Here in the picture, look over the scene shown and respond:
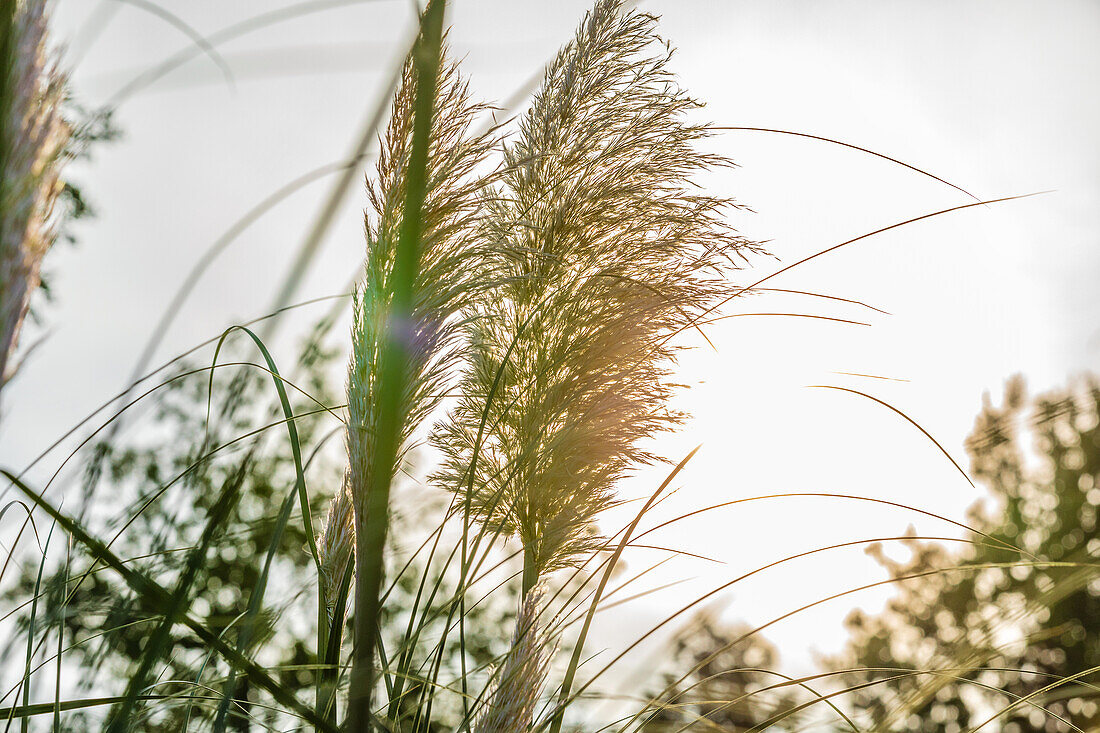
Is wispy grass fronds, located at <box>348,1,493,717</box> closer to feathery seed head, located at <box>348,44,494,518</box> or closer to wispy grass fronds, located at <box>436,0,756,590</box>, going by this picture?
feathery seed head, located at <box>348,44,494,518</box>

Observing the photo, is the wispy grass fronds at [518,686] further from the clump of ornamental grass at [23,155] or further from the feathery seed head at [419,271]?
the clump of ornamental grass at [23,155]

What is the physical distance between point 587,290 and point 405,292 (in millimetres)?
637

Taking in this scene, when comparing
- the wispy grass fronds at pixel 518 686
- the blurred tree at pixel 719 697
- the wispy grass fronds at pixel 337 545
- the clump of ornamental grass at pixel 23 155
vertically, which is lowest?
the blurred tree at pixel 719 697

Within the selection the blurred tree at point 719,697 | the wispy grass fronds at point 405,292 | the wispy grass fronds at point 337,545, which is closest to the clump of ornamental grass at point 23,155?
the wispy grass fronds at point 405,292

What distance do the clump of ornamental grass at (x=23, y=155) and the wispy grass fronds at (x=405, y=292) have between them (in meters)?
0.29

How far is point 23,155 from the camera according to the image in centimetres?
53

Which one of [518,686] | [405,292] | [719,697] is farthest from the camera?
[719,697]

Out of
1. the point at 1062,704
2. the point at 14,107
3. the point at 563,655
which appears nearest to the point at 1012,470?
the point at 1062,704

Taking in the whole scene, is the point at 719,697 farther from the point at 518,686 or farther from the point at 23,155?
the point at 23,155

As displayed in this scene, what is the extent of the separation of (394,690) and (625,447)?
0.61 metres

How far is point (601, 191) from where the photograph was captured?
1.35 meters

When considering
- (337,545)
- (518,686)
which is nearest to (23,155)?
(337,545)

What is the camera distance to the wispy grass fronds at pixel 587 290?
1.33 meters

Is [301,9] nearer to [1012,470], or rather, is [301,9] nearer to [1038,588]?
[1038,588]
